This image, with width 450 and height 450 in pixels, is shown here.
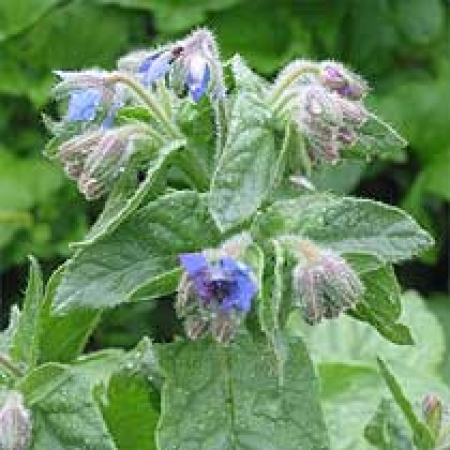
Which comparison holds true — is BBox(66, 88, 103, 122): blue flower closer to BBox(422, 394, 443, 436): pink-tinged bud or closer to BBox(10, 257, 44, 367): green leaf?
BBox(10, 257, 44, 367): green leaf

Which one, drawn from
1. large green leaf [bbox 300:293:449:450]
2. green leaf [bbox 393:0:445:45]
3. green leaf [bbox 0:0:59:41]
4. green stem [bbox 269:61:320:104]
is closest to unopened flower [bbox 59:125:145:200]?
green stem [bbox 269:61:320:104]

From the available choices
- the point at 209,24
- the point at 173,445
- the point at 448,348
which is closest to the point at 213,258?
the point at 173,445

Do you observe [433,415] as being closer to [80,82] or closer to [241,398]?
[241,398]

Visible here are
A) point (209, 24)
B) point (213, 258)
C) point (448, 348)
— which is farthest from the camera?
point (209, 24)

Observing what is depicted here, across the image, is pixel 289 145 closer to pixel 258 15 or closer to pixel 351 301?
pixel 351 301

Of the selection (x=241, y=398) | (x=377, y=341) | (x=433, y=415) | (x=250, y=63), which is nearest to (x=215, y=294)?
(x=241, y=398)

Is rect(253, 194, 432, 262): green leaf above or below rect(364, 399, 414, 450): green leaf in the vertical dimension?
above

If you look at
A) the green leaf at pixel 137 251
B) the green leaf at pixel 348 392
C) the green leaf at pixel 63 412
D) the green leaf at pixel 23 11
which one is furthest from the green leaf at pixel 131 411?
the green leaf at pixel 23 11
